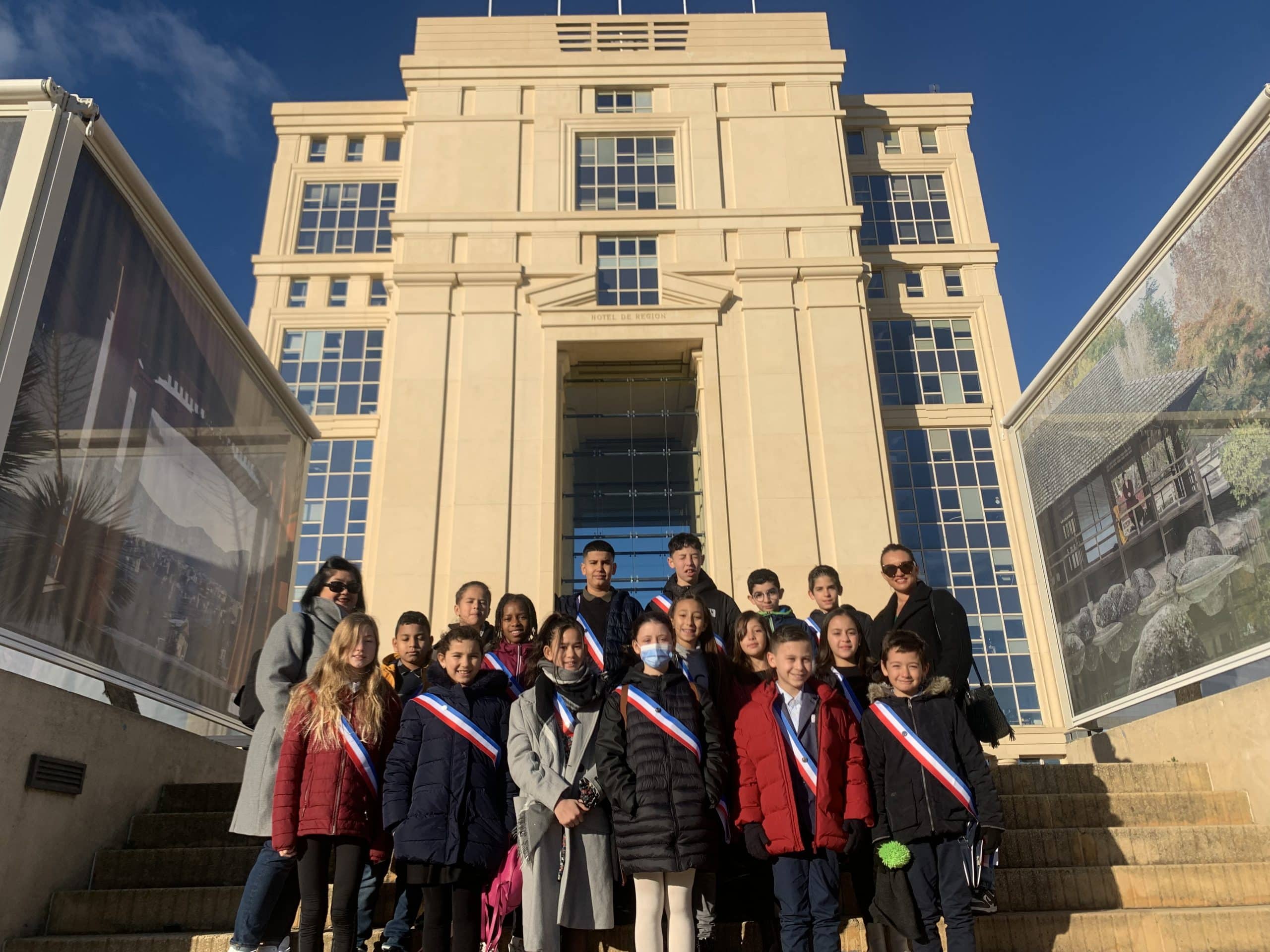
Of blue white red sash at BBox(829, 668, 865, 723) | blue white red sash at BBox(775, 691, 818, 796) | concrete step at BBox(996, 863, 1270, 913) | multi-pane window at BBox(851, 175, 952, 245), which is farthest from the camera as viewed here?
multi-pane window at BBox(851, 175, 952, 245)

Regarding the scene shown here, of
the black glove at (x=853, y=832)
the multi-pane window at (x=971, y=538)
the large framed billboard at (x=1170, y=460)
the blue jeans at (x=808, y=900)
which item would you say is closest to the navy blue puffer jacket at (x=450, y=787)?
the blue jeans at (x=808, y=900)

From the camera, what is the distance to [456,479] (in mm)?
18750

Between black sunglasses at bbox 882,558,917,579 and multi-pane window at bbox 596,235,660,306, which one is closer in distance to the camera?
black sunglasses at bbox 882,558,917,579

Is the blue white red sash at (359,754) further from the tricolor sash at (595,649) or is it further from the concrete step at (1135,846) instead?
the concrete step at (1135,846)

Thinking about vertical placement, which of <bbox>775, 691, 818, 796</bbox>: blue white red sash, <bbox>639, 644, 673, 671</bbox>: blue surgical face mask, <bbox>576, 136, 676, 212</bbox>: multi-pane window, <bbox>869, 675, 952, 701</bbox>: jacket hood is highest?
<bbox>576, 136, 676, 212</bbox>: multi-pane window

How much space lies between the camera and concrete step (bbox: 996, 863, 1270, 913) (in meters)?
5.53

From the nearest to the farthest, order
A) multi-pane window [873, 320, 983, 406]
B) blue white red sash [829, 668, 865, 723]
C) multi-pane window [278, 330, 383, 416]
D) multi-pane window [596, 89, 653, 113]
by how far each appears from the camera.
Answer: blue white red sash [829, 668, 865, 723] < multi-pane window [278, 330, 383, 416] < multi-pane window [873, 320, 983, 406] < multi-pane window [596, 89, 653, 113]

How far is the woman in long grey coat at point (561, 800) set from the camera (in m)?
4.64

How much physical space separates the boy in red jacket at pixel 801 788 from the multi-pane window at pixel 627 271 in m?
16.5

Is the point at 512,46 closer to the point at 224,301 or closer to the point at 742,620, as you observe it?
the point at 224,301

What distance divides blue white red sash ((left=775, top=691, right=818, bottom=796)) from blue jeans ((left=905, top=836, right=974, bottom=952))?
0.56 meters

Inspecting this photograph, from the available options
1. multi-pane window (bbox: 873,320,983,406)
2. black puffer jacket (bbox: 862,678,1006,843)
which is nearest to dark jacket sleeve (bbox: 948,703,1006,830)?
black puffer jacket (bbox: 862,678,1006,843)

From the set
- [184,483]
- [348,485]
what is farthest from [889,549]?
[348,485]

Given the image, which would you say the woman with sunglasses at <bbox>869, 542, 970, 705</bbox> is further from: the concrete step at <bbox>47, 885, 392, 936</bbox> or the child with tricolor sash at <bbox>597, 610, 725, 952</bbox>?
the concrete step at <bbox>47, 885, 392, 936</bbox>
